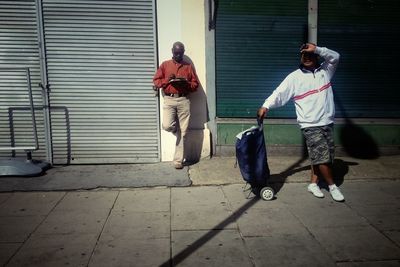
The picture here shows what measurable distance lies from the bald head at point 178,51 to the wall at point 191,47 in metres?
0.39

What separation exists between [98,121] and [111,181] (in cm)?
139

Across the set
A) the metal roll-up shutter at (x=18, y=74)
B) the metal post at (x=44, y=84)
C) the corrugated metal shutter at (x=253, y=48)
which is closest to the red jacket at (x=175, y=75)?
the corrugated metal shutter at (x=253, y=48)

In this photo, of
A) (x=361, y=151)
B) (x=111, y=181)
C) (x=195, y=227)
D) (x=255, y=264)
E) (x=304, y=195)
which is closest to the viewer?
(x=255, y=264)

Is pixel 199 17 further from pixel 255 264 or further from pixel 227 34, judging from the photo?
pixel 255 264

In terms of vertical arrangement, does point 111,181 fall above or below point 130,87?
below

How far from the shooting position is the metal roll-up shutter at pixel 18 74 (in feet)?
22.7

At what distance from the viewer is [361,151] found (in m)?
7.69

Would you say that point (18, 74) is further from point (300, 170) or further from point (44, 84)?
point (300, 170)

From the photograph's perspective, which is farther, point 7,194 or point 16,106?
point 16,106

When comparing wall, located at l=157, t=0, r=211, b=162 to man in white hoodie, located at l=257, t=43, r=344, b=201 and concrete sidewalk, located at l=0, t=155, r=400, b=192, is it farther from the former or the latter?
man in white hoodie, located at l=257, t=43, r=344, b=201

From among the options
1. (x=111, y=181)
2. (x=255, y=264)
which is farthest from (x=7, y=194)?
(x=255, y=264)

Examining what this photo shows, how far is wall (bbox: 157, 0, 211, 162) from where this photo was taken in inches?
279

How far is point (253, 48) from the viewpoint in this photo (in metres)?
7.32

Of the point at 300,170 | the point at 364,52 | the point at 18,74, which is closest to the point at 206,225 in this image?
the point at 300,170
